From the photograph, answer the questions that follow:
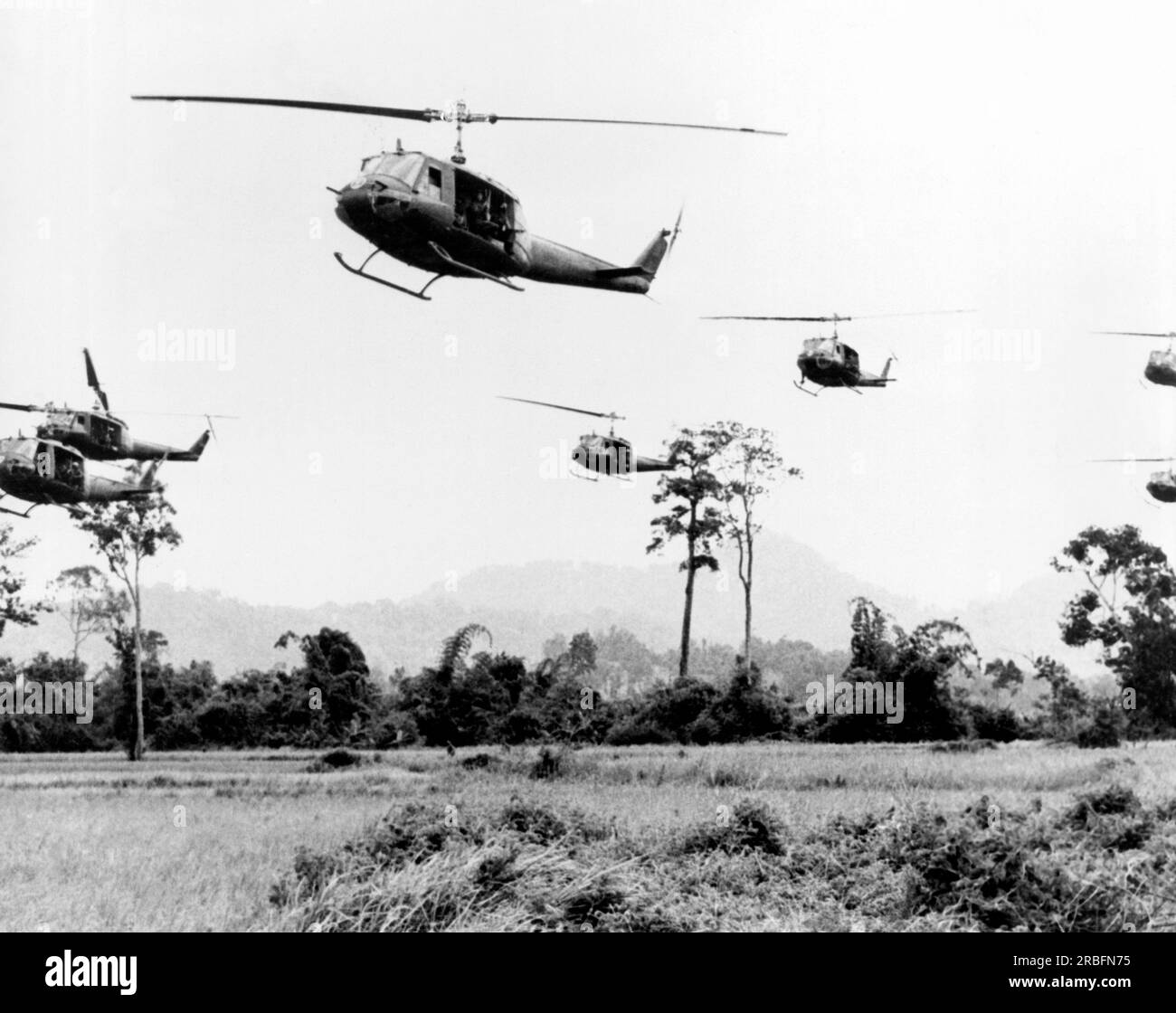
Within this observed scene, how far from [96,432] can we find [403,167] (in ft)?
33.8

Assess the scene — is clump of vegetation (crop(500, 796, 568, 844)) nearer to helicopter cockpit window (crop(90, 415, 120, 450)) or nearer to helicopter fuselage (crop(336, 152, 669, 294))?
helicopter fuselage (crop(336, 152, 669, 294))

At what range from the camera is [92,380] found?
20.6 m

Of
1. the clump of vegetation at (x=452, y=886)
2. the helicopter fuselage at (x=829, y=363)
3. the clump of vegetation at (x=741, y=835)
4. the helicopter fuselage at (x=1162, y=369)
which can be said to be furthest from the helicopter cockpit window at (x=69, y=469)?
the helicopter fuselage at (x=1162, y=369)

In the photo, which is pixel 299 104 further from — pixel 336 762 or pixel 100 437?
pixel 336 762

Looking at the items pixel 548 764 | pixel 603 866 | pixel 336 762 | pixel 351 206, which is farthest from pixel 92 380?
pixel 603 866

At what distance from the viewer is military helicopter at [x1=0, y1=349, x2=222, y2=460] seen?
20.0 m

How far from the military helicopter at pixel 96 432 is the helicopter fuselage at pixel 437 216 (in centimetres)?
750

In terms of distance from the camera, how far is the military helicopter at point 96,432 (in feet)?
65.7

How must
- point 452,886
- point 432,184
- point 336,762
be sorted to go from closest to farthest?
point 452,886 < point 432,184 < point 336,762

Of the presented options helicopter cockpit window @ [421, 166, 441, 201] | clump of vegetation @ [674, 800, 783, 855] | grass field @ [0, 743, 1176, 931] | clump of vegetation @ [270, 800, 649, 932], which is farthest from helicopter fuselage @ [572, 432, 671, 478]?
clump of vegetation @ [270, 800, 649, 932]

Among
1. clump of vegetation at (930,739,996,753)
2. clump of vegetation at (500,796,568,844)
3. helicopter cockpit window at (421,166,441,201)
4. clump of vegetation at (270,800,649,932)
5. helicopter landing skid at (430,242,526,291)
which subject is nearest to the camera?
clump of vegetation at (270,800,649,932)

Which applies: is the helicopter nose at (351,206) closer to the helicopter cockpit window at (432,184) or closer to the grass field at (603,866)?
the helicopter cockpit window at (432,184)
